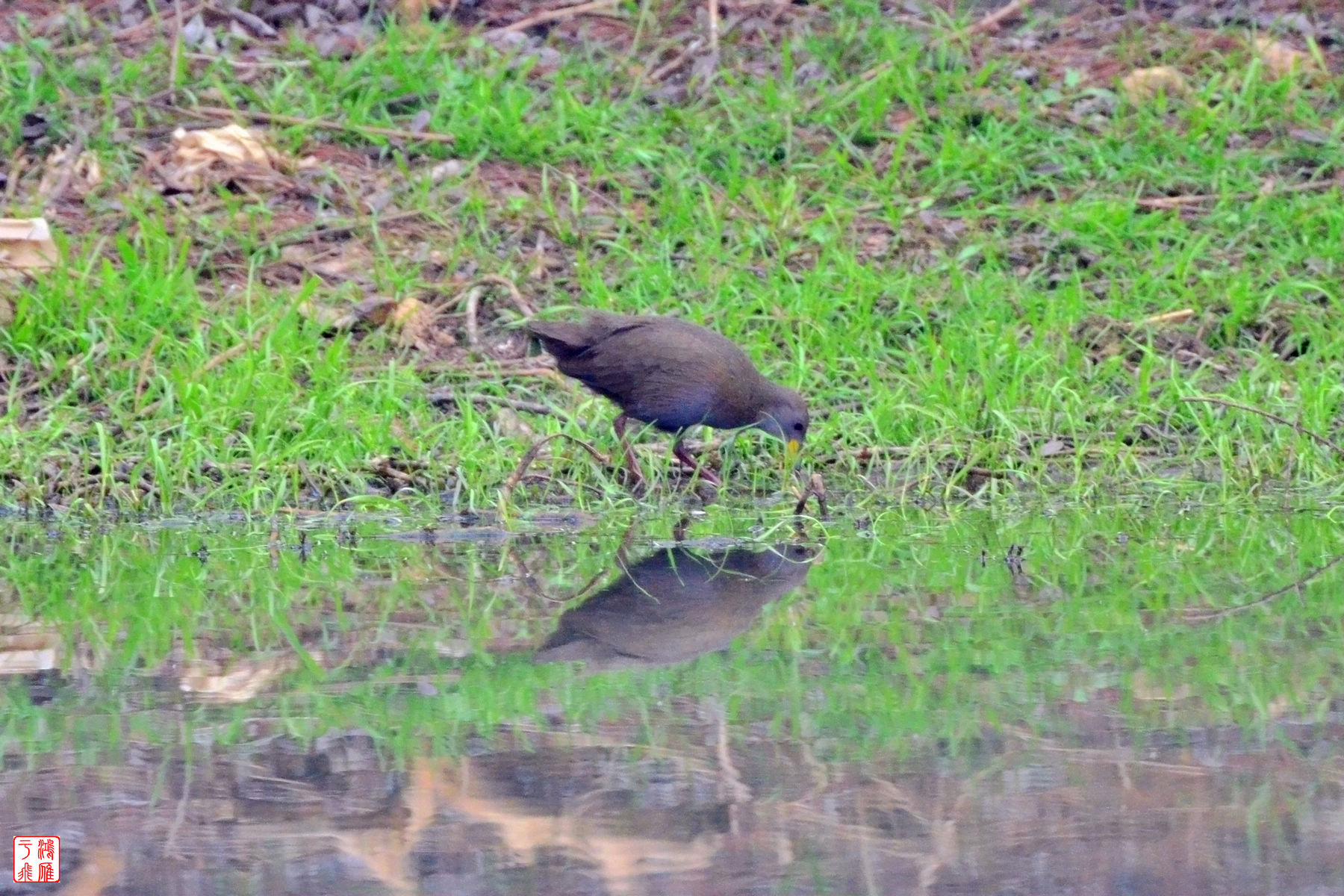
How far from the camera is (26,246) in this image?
8.27 metres

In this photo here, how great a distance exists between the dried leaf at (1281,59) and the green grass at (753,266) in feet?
0.41

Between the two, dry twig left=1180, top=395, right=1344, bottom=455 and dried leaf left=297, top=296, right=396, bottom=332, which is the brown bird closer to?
dried leaf left=297, top=296, right=396, bottom=332

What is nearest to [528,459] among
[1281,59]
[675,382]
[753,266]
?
[675,382]

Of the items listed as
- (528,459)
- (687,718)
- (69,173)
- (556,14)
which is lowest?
(69,173)

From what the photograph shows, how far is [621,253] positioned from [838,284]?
115 centimetres

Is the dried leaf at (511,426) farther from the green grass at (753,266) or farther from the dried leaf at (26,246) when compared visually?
the dried leaf at (26,246)

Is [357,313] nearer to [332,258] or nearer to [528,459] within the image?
[332,258]

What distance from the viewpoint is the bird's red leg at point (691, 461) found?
718 cm

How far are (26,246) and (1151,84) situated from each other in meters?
6.14

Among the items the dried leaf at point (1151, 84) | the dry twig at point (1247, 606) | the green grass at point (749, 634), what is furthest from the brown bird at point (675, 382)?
the dried leaf at point (1151, 84)

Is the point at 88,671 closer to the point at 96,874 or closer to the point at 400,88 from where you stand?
the point at 96,874

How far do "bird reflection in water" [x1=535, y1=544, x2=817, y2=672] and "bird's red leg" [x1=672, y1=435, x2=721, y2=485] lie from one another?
4.76 feet

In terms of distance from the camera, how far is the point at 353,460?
277 inches

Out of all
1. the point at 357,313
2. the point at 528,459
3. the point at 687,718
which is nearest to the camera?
the point at 687,718
